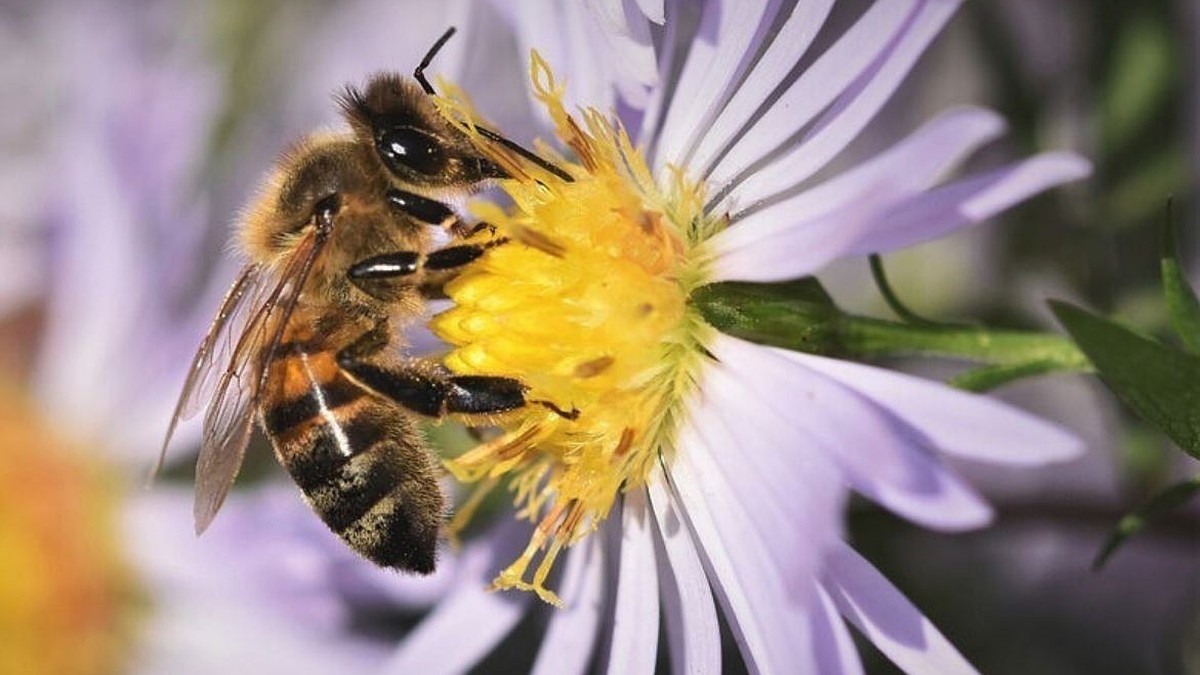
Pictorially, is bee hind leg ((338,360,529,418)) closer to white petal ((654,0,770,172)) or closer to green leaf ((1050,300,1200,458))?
white petal ((654,0,770,172))

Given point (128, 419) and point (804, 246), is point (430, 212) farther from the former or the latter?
point (128, 419)

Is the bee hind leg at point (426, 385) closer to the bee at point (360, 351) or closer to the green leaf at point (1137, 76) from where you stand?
the bee at point (360, 351)

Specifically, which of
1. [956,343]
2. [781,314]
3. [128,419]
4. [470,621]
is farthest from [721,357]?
[128,419]

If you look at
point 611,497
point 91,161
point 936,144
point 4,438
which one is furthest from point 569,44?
point 4,438

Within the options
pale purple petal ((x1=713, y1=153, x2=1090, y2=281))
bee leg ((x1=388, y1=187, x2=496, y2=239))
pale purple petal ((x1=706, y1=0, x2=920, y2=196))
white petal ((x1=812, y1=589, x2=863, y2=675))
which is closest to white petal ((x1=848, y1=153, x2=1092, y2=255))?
pale purple petal ((x1=713, y1=153, x2=1090, y2=281))

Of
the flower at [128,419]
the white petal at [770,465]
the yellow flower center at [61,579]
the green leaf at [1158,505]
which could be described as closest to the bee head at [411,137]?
the white petal at [770,465]
